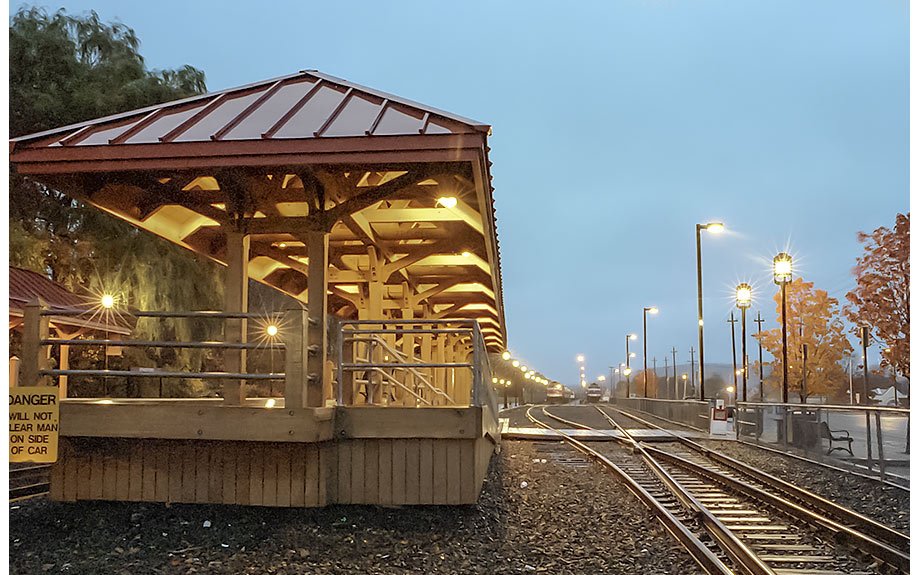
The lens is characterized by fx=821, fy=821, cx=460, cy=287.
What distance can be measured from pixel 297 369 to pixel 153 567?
2.17 meters

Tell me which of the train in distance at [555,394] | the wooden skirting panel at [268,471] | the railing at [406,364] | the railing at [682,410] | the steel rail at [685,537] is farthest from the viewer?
the train in distance at [555,394]

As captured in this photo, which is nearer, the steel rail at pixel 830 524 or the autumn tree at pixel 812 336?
the steel rail at pixel 830 524

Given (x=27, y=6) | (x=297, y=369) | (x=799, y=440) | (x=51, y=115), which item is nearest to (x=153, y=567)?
(x=297, y=369)

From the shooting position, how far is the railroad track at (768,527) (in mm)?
7504

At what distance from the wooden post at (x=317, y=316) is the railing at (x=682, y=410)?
19.1 m

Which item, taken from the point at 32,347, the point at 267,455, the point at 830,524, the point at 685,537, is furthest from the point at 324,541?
the point at 830,524

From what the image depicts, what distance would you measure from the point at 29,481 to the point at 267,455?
262 inches

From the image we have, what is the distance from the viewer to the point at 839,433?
1603 centimetres

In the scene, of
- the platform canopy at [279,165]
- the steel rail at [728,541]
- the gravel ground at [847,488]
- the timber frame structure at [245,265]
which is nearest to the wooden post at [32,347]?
the timber frame structure at [245,265]

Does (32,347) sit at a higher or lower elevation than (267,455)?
higher

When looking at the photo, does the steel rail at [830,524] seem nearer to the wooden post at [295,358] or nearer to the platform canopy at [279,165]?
the platform canopy at [279,165]

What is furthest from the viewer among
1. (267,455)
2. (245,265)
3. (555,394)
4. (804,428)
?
(555,394)

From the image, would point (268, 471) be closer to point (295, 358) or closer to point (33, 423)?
point (295, 358)

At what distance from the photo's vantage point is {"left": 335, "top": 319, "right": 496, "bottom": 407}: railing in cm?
864
